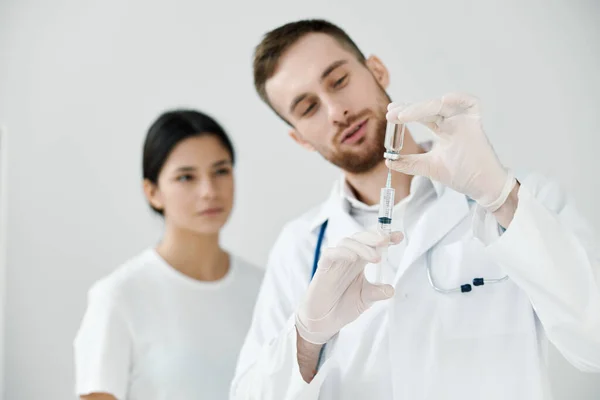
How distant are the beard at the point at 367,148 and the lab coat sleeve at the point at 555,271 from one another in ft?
Result: 1.33

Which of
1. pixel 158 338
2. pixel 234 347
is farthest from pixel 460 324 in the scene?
pixel 158 338

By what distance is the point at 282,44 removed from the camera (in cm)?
144

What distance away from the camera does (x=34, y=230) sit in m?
1.85

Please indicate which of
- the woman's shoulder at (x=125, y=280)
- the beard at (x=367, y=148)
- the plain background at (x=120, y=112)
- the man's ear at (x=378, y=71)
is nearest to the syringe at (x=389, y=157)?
the beard at (x=367, y=148)

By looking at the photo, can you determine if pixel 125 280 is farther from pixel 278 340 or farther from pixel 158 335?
pixel 278 340

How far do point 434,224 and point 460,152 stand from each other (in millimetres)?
232

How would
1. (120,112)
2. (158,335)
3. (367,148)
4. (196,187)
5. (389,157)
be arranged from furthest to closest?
1. (120,112)
2. (196,187)
3. (158,335)
4. (367,148)
5. (389,157)

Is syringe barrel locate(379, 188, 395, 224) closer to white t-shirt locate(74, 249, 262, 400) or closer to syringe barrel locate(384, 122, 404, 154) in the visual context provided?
syringe barrel locate(384, 122, 404, 154)

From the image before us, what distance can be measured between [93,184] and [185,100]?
→ 1.28 ft

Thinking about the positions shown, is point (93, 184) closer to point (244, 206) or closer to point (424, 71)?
point (244, 206)

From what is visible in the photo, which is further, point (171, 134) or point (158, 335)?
point (171, 134)

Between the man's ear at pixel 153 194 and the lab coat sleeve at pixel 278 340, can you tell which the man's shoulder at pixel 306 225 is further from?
the man's ear at pixel 153 194

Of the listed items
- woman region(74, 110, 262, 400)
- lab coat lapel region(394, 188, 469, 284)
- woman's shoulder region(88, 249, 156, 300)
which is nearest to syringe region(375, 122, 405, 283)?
lab coat lapel region(394, 188, 469, 284)

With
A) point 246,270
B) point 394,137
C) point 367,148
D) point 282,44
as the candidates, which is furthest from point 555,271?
point 246,270
